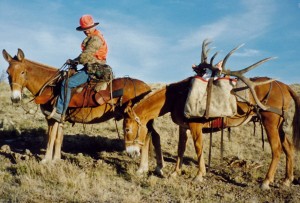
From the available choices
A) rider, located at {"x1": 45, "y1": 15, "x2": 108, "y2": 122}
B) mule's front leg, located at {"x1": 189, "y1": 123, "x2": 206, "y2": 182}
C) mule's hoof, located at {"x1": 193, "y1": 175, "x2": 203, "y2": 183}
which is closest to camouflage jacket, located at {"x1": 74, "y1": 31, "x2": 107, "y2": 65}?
rider, located at {"x1": 45, "y1": 15, "x2": 108, "y2": 122}

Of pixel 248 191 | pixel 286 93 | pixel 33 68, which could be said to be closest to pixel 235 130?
pixel 286 93

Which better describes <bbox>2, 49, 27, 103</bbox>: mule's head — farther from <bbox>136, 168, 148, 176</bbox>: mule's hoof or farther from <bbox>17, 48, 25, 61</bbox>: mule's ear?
<bbox>136, 168, 148, 176</bbox>: mule's hoof

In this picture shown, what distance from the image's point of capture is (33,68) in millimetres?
9453

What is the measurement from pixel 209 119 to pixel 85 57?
343 centimetres

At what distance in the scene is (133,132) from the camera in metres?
8.05

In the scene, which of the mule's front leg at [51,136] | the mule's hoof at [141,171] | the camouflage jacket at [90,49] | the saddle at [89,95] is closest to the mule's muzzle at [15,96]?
the saddle at [89,95]

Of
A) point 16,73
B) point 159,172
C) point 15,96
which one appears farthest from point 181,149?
point 16,73

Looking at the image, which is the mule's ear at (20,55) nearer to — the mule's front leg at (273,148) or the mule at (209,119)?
the mule at (209,119)

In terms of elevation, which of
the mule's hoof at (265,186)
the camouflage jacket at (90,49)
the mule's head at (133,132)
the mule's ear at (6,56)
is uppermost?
the camouflage jacket at (90,49)

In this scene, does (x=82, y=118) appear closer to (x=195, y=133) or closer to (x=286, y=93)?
(x=195, y=133)

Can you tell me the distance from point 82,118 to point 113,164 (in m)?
1.44

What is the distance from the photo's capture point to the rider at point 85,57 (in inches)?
352

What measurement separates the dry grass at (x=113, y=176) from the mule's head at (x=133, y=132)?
2.19 ft

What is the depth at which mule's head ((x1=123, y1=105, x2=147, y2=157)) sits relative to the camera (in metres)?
7.91
